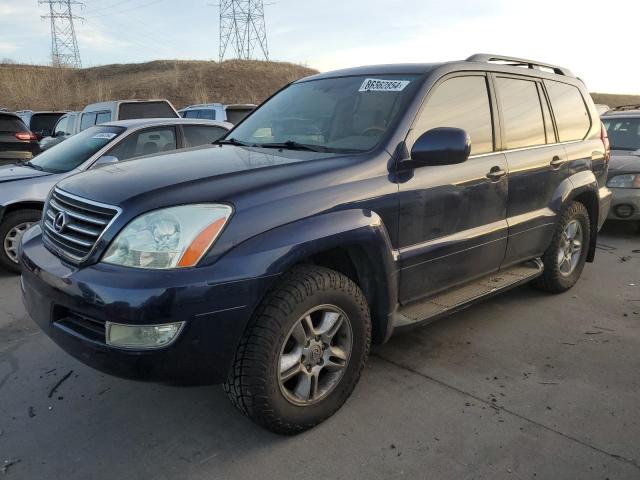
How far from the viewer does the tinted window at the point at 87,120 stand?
1118 cm

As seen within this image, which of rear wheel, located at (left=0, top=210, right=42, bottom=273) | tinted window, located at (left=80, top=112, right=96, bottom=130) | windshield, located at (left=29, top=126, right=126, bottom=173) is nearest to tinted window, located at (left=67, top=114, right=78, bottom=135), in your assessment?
tinted window, located at (left=80, top=112, right=96, bottom=130)

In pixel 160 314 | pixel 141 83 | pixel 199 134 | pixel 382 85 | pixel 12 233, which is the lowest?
pixel 12 233

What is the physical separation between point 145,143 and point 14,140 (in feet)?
13.0

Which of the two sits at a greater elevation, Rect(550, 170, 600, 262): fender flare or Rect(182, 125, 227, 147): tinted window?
Rect(182, 125, 227, 147): tinted window

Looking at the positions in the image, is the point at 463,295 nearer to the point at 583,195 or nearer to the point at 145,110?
the point at 583,195

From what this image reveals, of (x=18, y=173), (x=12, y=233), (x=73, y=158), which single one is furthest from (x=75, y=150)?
(x=12, y=233)

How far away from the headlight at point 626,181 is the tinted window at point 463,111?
434 cm

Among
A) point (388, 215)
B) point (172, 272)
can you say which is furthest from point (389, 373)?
point (172, 272)

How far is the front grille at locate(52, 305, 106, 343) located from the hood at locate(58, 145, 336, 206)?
527 mm

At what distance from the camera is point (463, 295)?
352 centimetres

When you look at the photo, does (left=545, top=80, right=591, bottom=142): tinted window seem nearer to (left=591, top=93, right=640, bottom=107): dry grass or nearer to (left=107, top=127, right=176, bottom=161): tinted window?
(left=107, top=127, right=176, bottom=161): tinted window

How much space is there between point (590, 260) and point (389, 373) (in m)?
2.77

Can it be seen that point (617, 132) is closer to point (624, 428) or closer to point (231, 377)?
point (624, 428)

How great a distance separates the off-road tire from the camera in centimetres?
439
